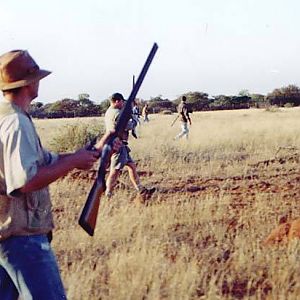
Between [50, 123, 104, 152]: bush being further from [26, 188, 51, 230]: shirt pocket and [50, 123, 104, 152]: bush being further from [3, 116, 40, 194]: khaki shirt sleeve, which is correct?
[3, 116, 40, 194]: khaki shirt sleeve

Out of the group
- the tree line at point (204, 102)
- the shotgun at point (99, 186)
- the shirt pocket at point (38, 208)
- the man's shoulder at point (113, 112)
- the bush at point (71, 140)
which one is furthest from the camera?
the tree line at point (204, 102)

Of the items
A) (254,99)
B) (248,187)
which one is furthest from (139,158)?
(254,99)

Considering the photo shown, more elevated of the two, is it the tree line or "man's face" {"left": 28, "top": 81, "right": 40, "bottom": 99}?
"man's face" {"left": 28, "top": 81, "right": 40, "bottom": 99}

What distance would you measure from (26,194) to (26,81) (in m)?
0.53

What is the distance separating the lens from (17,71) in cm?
354

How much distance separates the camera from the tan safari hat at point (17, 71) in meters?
3.52

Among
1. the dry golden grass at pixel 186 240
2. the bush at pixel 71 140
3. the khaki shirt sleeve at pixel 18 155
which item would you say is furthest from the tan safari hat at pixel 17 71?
the bush at pixel 71 140

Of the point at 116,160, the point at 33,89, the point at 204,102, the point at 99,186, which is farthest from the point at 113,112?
the point at 204,102

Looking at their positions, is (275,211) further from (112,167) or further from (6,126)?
(6,126)

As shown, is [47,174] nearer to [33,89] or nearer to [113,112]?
[33,89]

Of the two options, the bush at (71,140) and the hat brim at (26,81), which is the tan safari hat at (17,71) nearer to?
the hat brim at (26,81)

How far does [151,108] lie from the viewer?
81562 millimetres

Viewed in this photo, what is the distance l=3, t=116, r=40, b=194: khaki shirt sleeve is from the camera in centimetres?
325

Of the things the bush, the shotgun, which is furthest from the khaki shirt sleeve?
the bush
